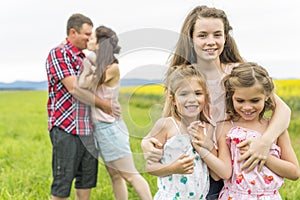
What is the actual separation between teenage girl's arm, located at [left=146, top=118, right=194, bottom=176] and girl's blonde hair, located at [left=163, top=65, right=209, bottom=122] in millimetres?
67

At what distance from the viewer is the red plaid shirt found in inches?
172

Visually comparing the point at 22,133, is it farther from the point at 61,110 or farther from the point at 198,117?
the point at 198,117

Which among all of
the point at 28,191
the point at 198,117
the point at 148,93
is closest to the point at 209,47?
the point at 198,117

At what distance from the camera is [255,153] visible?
2.89 m

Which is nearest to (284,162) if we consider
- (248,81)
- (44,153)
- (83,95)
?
(248,81)

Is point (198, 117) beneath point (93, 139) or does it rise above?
above

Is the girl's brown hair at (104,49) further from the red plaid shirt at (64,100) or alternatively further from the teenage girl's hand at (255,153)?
the teenage girl's hand at (255,153)

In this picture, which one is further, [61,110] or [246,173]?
[61,110]

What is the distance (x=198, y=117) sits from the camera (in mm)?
2922

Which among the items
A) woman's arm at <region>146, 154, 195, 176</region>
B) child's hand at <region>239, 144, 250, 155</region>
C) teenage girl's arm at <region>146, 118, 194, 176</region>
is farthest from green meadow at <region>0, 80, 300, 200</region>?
child's hand at <region>239, 144, 250, 155</region>

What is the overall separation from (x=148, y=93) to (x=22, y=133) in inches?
253

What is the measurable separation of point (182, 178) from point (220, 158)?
0.73 feet

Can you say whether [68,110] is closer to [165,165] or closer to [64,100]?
[64,100]

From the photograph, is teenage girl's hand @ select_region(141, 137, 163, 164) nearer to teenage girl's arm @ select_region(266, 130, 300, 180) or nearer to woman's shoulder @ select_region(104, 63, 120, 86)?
teenage girl's arm @ select_region(266, 130, 300, 180)
